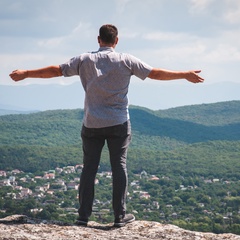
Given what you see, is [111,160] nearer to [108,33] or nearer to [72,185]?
[108,33]

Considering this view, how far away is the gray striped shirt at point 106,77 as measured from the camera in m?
5.84

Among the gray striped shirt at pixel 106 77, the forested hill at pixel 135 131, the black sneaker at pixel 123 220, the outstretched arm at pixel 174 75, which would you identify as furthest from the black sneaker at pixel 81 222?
the forested hill at pixel 135 131

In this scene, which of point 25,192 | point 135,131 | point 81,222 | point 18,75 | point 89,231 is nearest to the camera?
point 89,231

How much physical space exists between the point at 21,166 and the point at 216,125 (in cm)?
8047

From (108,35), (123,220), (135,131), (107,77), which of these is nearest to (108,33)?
(108,35)

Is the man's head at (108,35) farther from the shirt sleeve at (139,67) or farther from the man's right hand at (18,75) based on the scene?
the man's right hand at (18,75)

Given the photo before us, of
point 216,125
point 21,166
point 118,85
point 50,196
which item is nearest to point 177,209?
point 50,196

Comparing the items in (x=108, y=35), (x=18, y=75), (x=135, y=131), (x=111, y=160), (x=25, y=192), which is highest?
(x=108, y=35)

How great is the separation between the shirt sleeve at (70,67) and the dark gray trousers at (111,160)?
0.54 meters

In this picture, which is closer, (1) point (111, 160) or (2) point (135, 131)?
(1) point (111, 160)

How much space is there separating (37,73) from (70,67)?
30 centimetres

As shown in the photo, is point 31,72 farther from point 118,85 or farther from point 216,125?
point 216,125

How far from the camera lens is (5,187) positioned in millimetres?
83750

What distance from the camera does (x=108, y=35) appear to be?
588 cm
